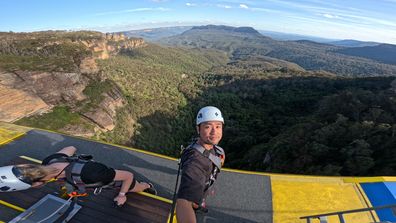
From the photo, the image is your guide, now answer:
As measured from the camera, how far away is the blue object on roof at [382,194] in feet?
25.6

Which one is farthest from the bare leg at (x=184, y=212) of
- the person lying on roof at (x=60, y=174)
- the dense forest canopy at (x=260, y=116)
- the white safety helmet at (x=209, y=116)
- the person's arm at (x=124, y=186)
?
the dense forest canopy at (x=260, y=116)

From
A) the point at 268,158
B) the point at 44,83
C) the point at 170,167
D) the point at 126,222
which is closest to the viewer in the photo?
the point at 126,222

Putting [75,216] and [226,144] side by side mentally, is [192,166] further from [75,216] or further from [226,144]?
[226,144]

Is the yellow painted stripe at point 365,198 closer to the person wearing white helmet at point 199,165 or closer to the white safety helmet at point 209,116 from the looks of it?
the person wearing white helmet at point 199,165

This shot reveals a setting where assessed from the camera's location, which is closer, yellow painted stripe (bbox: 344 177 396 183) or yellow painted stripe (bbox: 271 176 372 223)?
yellow painted stripe (bbox: 271 176 372 223)

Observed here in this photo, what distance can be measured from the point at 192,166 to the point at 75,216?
4.57m

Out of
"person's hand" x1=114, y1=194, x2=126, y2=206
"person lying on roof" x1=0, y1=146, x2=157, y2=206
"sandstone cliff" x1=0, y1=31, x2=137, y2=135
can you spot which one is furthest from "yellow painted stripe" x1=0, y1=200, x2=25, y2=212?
"sandstone cliff" x1=0, y1=31, x2=137, y2=135

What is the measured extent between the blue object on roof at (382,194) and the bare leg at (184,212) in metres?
6.35

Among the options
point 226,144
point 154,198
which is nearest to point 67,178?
point 154,198

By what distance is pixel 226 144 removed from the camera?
70375 millimetres

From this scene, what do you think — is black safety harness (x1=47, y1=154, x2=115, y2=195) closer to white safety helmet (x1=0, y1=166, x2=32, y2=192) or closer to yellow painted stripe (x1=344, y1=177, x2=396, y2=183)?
white safety helmet (x1=0, y1=166, x2=32, y2=192)

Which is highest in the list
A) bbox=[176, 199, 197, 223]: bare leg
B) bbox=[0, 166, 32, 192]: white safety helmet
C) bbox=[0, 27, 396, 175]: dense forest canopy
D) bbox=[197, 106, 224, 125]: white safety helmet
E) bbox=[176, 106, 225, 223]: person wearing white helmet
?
bbox=[197, 106, 224, 125]: white safety helmet

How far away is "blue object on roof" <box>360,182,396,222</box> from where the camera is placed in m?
7.81

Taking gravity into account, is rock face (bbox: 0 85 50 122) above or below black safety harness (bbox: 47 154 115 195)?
below
